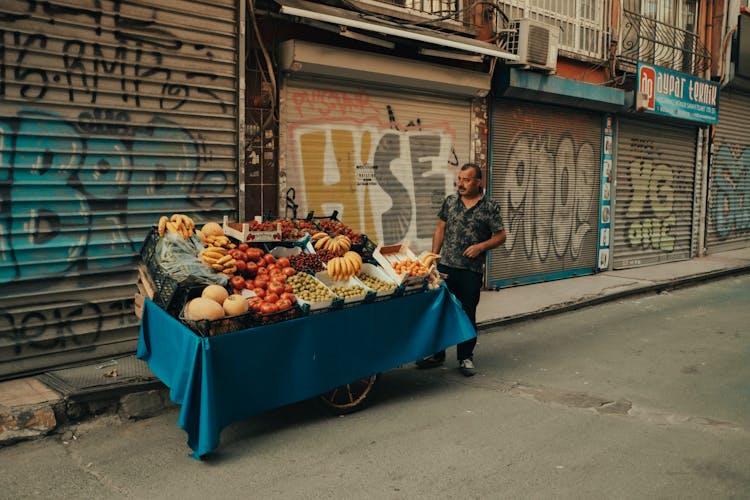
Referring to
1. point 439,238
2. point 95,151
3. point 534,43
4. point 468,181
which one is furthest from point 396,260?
point 534,43

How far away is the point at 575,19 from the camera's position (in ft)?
42.6

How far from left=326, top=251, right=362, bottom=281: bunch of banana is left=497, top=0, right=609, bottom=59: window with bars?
7.60 meters

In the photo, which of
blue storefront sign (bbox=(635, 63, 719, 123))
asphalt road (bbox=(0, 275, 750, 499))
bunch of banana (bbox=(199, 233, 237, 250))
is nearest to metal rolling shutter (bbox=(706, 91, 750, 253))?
blue storefront sign (bbox=(635, 63, 719, 123))

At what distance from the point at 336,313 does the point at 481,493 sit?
1772 mm

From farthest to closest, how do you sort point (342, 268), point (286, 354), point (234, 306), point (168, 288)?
point (342, 268), point (168, 288), point (286, 354), point (234, 306)

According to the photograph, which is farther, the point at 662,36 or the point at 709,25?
the point at 709,25

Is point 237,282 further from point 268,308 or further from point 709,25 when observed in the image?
point 709,25

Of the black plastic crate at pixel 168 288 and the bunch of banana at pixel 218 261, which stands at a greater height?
the bunch of banana at pixel 218 261

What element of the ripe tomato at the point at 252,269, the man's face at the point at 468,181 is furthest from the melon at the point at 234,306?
the man's face at the point at 468,181

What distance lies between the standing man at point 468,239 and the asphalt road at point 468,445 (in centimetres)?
75

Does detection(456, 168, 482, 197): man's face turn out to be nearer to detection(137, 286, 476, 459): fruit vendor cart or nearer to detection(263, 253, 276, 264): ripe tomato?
detection(137, 286, 476, 459): fruit vendor cart

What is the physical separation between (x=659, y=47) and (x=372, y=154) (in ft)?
30.4

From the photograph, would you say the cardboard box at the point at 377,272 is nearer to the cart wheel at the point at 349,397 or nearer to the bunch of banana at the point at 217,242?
the cart wheel at the point at 349,397

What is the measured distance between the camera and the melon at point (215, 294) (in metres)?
4.74
